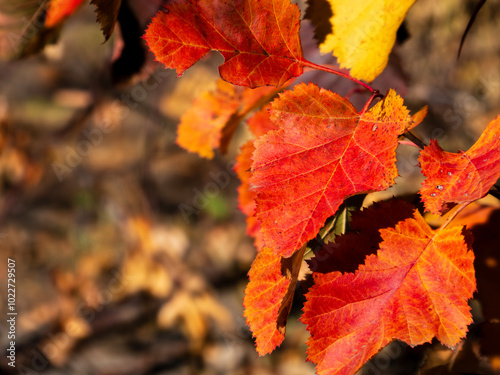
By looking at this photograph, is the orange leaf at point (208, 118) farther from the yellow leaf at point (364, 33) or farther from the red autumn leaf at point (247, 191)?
the yellow leaf at point (364, 33)

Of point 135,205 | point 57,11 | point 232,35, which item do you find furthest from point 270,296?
point 135,205

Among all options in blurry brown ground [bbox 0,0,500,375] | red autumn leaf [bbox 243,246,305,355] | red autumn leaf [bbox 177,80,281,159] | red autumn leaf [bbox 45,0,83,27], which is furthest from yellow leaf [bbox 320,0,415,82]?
blurry brown ground [bbox 0,0,500,375]

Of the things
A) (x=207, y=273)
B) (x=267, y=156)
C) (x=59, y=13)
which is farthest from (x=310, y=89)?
(x=207, y=273)

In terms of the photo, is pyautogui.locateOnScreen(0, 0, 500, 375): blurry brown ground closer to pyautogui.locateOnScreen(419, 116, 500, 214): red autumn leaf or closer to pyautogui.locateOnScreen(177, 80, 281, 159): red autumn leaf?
pyautogui.locateOnScreen(177, 80, 281, 159): red autumn leaf

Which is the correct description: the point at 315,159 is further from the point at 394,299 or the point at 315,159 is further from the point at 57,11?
the point at 57,11

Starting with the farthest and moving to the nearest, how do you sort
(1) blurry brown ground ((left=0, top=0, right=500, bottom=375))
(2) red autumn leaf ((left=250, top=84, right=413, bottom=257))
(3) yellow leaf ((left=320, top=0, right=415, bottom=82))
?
1. (1) blurry brown ground ((left=0, top=0, right=500, bottom=375))
2. (3) yellow leaf ((left=320, top=0, right=415, bottom=82))
3. (2) red autumn leaf ((left=250, top=84, right=413, bottom=257))

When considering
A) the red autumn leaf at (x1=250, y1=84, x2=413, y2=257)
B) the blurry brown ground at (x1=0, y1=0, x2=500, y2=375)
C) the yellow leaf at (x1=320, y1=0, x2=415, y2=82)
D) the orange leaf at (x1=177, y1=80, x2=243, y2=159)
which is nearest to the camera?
the red autumn leaf at (x1=250, y1=84, x2=413, y2=257)
